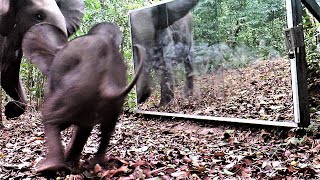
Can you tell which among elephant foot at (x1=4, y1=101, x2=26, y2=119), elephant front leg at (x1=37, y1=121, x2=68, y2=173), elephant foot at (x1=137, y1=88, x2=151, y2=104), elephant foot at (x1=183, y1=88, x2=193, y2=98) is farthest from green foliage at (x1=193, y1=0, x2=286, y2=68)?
elephant front leg at (x1=37, y1=121, x2=68, y2=173)

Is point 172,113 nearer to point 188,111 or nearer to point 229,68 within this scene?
point 188,111

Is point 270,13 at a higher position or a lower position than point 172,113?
higher

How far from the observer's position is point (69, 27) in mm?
2084

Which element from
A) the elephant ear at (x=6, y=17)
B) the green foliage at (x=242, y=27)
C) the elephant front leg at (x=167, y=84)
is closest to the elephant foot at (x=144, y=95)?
the elephant front leg at (x=167, y=84)

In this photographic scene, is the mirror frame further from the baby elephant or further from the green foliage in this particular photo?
the baby elephant

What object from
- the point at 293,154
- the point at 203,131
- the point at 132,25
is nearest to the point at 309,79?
the point at 203,131

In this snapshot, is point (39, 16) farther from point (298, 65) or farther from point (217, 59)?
point (217, 59)

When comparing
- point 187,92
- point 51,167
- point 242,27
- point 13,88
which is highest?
point 242,27

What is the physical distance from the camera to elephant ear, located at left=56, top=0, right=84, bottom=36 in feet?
6.65

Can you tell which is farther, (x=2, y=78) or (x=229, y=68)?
(x=229, y=68)

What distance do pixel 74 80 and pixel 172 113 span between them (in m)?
3.84

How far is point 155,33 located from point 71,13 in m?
3.28

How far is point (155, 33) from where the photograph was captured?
5309 millimetres

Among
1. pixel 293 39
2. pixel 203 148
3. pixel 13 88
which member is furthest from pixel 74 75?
pixel 293 39
